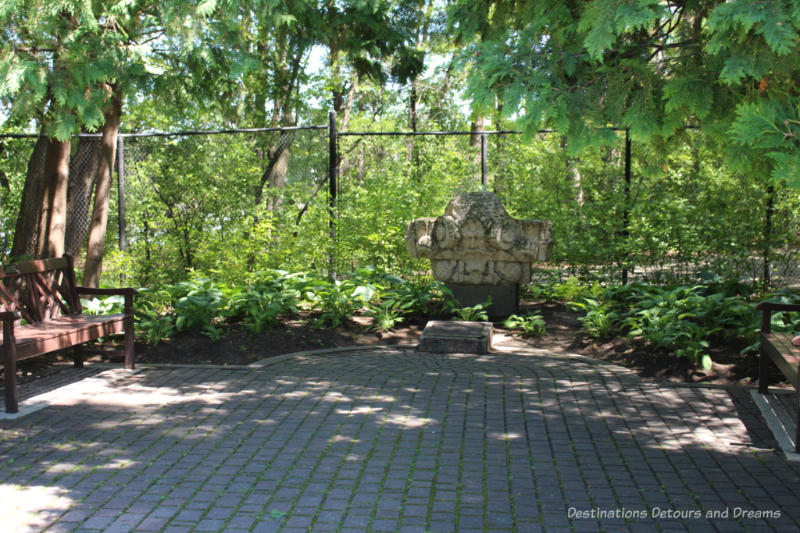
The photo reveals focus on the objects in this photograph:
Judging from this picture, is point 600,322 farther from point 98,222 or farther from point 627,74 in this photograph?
point 98,222

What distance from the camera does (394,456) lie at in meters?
4.63

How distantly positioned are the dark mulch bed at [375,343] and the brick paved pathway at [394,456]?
1.31 ft

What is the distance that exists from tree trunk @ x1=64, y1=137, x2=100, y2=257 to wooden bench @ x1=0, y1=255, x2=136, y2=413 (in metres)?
3.60

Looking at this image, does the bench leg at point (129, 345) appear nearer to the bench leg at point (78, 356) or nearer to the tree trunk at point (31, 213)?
the bench leg at point (78, 356)

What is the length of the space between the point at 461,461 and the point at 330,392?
1885 millimetres

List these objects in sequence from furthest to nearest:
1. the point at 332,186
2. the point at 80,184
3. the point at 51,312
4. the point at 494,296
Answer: the point at 80,184 → the point at 332,186 → the point at 494,296 → the point at 51,312

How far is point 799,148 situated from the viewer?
318 centimetres

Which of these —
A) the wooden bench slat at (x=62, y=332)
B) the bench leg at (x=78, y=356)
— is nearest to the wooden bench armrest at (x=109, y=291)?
A: the wooden bench slat at (x=62, y=332)

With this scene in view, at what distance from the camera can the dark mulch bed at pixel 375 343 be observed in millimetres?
6629

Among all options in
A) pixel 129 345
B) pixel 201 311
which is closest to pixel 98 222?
pixel 201 311

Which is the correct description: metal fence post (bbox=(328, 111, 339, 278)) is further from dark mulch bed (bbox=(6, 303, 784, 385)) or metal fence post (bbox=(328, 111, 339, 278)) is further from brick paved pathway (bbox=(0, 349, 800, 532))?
brick paved pathway (bbox=(0, 349, 800, 532))

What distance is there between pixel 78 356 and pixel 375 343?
10.1 feet

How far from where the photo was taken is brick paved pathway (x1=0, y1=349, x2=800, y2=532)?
12.4 feet

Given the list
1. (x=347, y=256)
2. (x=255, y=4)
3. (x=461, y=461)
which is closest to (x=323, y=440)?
(x=461, y=461)
